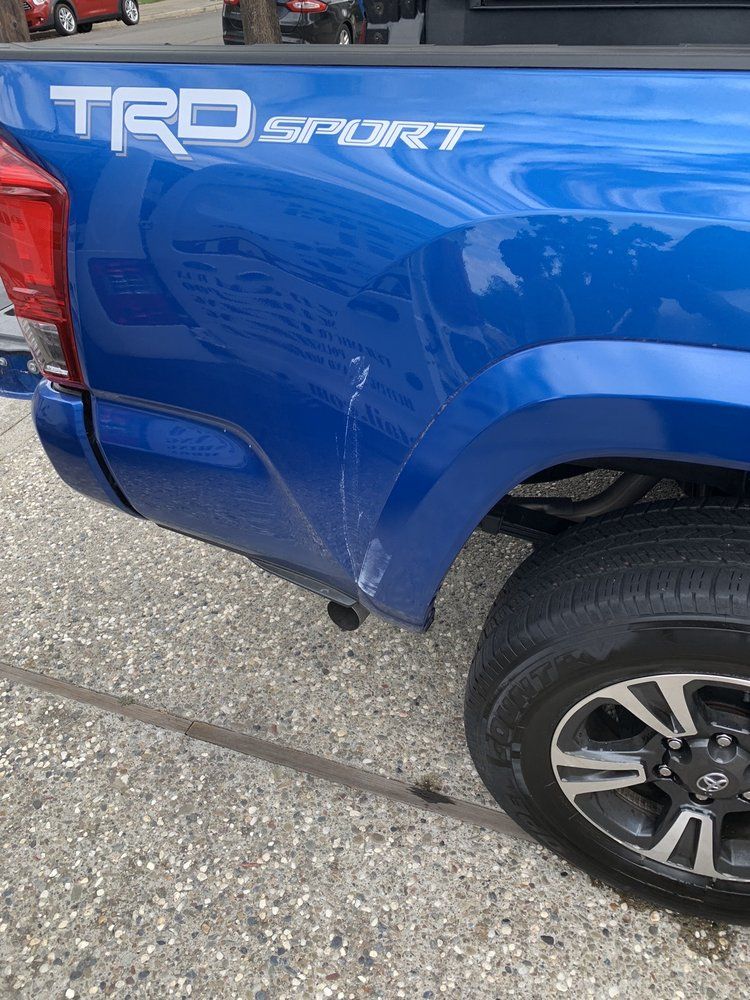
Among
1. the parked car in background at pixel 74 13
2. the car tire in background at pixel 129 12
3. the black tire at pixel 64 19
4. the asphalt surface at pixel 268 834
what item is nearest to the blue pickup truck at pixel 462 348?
the asphalt surface at pixel 268 834

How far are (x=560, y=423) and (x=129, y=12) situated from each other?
61.9ft

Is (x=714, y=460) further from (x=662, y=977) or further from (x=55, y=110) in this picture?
(x=55, y=110)

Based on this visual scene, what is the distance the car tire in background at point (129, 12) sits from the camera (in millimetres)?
15656

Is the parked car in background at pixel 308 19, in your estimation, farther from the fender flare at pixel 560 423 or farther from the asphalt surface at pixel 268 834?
the fender flare at pixel 560 423

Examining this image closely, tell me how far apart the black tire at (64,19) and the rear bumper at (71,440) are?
15298 millimetres

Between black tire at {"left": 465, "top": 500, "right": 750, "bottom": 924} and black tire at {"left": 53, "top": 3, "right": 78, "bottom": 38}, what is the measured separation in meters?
16.1

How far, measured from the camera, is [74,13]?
14.2m

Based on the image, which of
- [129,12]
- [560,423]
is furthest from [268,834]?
[129,12]

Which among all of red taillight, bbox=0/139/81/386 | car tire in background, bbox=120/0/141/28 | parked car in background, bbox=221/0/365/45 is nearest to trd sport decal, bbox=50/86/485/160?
red taillight, bbox=0/139/81/386

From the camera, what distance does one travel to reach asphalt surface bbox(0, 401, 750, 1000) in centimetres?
162

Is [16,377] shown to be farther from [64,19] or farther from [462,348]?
[64,19]

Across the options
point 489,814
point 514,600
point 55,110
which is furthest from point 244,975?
point 55,110

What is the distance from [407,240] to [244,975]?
5.08 feet

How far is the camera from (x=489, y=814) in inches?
75.0
